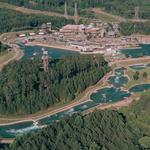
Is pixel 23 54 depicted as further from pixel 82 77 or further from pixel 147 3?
pixel 147 3

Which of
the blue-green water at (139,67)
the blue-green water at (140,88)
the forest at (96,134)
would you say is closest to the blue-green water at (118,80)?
the blue-green water at (140,88)

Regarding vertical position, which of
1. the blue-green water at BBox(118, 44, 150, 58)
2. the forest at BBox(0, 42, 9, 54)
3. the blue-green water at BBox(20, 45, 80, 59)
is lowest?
the blue-green water at BBox(20, 45, 80, 59)

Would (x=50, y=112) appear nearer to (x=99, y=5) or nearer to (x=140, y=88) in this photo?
(x=140, y=88)

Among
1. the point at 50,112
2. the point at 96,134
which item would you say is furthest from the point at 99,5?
the point at 96,134

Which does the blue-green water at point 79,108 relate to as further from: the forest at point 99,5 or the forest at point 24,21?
the forest at point 99,5

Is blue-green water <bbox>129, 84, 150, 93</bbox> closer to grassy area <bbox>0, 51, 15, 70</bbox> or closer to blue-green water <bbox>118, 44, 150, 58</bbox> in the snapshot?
blue-green water <bbox>118, 44, 150, 58</bbox>

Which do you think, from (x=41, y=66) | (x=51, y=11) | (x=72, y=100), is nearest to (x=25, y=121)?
(x=72, y=100)

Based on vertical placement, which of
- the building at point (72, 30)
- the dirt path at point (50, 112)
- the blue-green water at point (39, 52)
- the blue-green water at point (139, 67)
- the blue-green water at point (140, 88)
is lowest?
the dirt path at point (50, 112)

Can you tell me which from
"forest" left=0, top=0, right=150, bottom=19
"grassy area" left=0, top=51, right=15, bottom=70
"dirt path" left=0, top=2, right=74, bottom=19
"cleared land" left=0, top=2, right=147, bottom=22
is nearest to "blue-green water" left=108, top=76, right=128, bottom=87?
"grassy area" left=0, top=51, right=15, bottom=70
